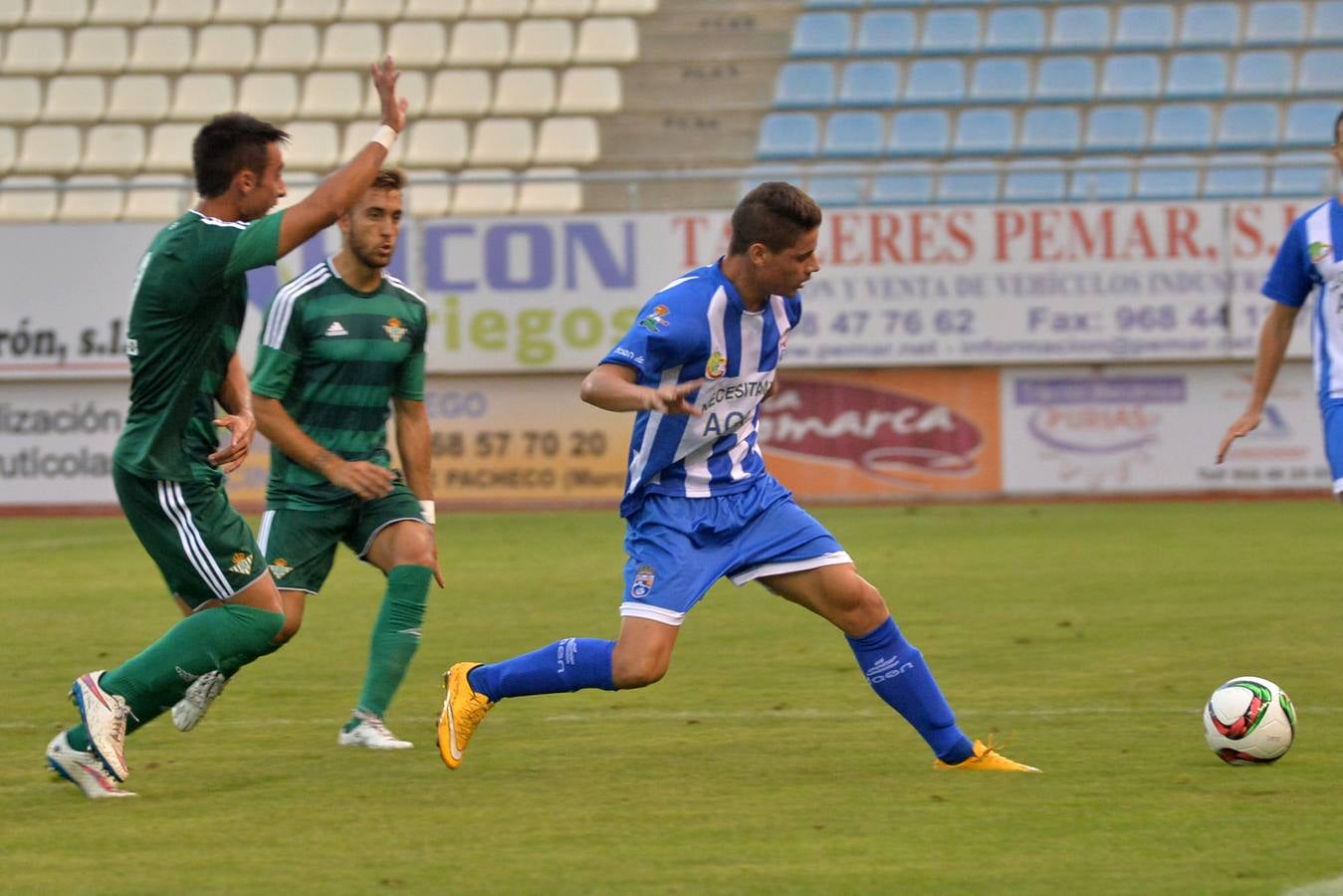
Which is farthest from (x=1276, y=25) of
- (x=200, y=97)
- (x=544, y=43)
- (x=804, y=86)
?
(x=200, y=97)

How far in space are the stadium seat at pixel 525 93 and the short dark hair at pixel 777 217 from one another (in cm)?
1748

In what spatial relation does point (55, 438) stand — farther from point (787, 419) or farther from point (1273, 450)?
point (1273, 450)

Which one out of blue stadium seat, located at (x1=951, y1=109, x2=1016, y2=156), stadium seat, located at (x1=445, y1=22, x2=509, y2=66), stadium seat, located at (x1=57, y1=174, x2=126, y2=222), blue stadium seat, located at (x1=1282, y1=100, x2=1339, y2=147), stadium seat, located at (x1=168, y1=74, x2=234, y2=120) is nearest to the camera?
stadium seat, located at (x1=57, y1=174, x2=126, y2=222)

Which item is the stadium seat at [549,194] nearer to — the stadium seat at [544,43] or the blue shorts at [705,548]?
the stadium seat at [544,43]

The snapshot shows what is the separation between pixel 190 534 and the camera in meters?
5.77

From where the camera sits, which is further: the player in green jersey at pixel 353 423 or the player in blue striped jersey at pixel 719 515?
the player in green jersey at pixel 353 423

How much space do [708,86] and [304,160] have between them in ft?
15.5

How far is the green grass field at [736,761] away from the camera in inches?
188

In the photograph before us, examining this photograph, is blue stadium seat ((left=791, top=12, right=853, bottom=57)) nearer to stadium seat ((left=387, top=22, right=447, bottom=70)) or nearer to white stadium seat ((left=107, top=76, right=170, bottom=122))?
stadium seat ((left=387, top=22, right=447, bottom=70))

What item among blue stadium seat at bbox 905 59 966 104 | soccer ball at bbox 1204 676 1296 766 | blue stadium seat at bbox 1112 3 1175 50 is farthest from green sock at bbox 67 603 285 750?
blue stadium seat at bbox 1112 3 1175 50

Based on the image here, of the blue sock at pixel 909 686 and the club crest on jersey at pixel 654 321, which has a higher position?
the club crest on jersey at pixel 654 321

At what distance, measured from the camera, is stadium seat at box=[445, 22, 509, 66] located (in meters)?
23.6

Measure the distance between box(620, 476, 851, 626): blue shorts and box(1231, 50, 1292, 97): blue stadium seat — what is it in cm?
1752

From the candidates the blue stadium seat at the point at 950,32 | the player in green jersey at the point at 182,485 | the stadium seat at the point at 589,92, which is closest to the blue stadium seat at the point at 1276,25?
the blue stadium seat at the point at 950,32
